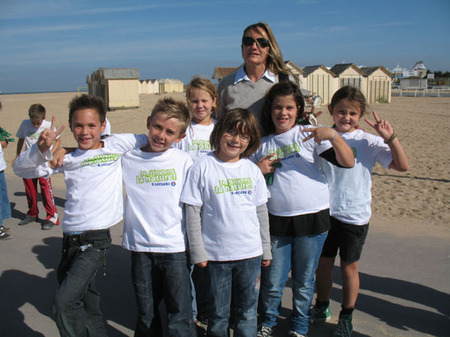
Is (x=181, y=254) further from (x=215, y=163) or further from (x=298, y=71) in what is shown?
(x=298, y=71)

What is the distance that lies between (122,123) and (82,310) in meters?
18.5

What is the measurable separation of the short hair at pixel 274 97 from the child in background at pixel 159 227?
71 cm

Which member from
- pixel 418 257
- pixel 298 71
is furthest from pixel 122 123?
pixel 418 257

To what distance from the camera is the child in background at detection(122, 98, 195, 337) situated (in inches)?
104

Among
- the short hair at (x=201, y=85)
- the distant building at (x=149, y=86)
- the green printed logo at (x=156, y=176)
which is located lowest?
the green printed logo at (x=156, y=176)

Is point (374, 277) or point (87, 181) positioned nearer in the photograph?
point (87, 181)

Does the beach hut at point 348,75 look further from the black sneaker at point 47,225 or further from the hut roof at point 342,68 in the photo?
the black sneaker at point 47,225

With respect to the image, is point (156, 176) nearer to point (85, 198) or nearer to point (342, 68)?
point (85, 198)

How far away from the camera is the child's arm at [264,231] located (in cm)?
273

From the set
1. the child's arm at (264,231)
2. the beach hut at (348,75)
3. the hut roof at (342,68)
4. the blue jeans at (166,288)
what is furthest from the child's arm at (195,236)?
the hut roof at (342,68)

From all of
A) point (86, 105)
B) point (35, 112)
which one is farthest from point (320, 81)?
point (86, 105)

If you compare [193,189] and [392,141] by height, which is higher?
[392,141]

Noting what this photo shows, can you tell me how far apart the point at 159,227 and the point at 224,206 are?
1.54ft

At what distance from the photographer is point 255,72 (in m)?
3.33
